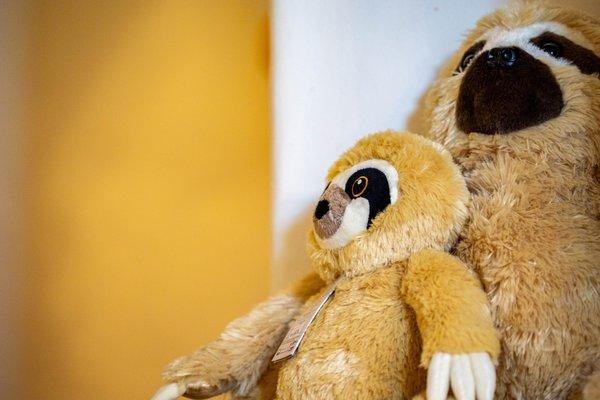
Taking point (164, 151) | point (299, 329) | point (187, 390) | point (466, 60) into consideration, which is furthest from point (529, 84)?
point (164, 151)

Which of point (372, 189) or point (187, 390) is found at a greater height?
point (372, 189)

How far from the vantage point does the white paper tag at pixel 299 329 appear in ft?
1.61

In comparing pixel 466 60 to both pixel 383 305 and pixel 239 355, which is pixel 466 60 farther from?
pixel 239 355

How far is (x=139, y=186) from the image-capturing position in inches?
43.0

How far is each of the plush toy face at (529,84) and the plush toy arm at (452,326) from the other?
0.16 metres

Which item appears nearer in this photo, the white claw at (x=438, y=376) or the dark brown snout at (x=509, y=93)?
the white claw at (x=438, y=376)

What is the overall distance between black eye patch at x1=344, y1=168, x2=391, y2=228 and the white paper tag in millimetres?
94

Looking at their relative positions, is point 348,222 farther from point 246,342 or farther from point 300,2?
point 300,2

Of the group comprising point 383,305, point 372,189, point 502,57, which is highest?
point 502,57

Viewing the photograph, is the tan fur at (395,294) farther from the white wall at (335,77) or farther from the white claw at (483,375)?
the white wall at (335,77)

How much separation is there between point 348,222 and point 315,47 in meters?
0.40

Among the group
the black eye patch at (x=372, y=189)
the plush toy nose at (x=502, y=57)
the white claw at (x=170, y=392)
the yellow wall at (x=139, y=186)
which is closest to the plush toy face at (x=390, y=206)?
the black eye patch at (x=372, y=189)

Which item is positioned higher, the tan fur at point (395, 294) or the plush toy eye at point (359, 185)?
the plush toy eye at point (359, 185)

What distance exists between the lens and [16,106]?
1.25 metres
